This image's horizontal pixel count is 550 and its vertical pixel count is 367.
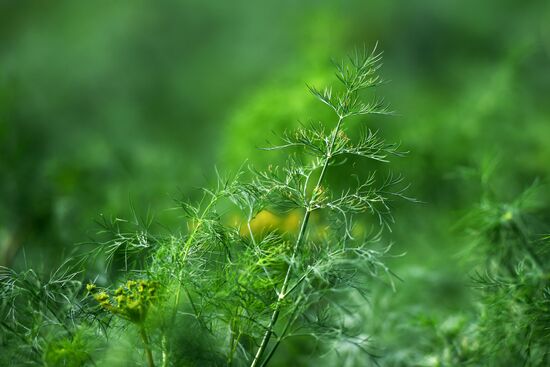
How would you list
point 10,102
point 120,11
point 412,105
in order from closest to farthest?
point 10,102, point 412,105, point 120,11

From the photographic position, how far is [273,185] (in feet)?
2.36

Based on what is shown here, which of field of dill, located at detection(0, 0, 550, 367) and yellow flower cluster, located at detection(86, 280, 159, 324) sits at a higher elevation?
field of dill, located at detection(0, 0, 550, 367)

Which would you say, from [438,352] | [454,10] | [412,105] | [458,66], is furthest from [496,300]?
[454,10]

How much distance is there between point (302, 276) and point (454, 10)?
2.36m

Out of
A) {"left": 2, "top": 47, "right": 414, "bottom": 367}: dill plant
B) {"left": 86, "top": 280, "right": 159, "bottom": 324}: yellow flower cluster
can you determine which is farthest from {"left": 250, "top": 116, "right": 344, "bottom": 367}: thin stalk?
{"left": 86, "top": 280, "right": 159, "bottom": 324}: yellow flower cluster

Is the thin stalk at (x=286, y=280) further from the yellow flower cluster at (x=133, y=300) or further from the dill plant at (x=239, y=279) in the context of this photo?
the yellow flower cluster at (x=133, y=300)

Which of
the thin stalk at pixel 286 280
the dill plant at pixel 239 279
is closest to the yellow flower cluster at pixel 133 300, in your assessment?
the dill plant at pixel 239 279

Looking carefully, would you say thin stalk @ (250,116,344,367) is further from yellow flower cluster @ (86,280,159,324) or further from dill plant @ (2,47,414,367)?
yellow flower cluster @ (86,280,159,324)

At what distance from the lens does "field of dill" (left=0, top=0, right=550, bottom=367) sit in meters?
0.70

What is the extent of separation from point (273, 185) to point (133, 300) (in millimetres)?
173

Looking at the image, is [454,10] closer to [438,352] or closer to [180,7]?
[180,7]

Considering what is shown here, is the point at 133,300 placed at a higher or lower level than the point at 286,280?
lower

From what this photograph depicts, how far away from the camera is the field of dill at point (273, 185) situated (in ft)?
2.30

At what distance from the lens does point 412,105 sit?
213 cm
